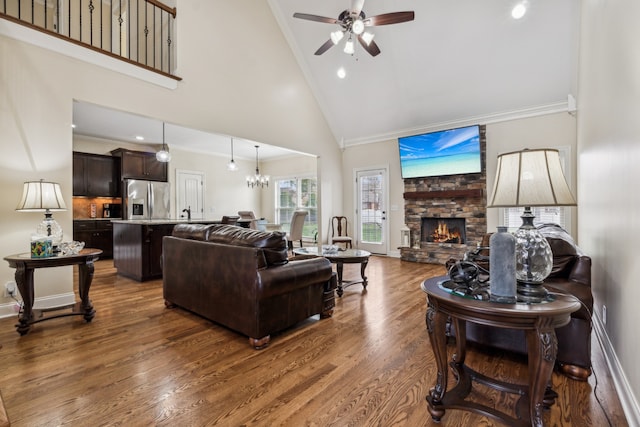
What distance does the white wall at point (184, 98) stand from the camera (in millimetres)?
3016

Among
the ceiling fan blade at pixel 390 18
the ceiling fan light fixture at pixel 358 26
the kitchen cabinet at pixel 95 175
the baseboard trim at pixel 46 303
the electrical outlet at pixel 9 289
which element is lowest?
the baseboard trim at pixel 46 303

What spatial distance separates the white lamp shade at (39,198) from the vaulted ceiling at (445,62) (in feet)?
15.5

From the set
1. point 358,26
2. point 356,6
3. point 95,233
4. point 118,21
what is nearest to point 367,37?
point 358,26

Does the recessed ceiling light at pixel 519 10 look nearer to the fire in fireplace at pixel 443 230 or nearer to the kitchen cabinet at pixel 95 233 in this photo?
the fire in fireplace at pixel 443 230

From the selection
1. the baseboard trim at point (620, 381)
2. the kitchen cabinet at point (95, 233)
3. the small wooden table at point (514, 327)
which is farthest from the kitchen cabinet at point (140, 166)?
the baseboard trim at point (620, 381)

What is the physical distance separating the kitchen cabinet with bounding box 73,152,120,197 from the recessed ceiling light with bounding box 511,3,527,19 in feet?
26.3

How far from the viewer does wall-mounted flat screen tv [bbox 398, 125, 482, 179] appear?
18.5 ft

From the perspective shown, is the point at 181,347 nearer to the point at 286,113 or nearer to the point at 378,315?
the point at 378,315

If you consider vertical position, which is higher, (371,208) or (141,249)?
(371,208)

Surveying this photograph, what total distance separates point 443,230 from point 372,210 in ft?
5.59

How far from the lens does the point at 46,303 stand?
324 centimetres

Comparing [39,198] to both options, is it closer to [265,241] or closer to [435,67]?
[265,241]

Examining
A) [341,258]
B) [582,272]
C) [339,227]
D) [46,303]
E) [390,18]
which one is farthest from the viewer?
[339,227]

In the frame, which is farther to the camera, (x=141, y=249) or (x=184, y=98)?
(x=141, y=249)
